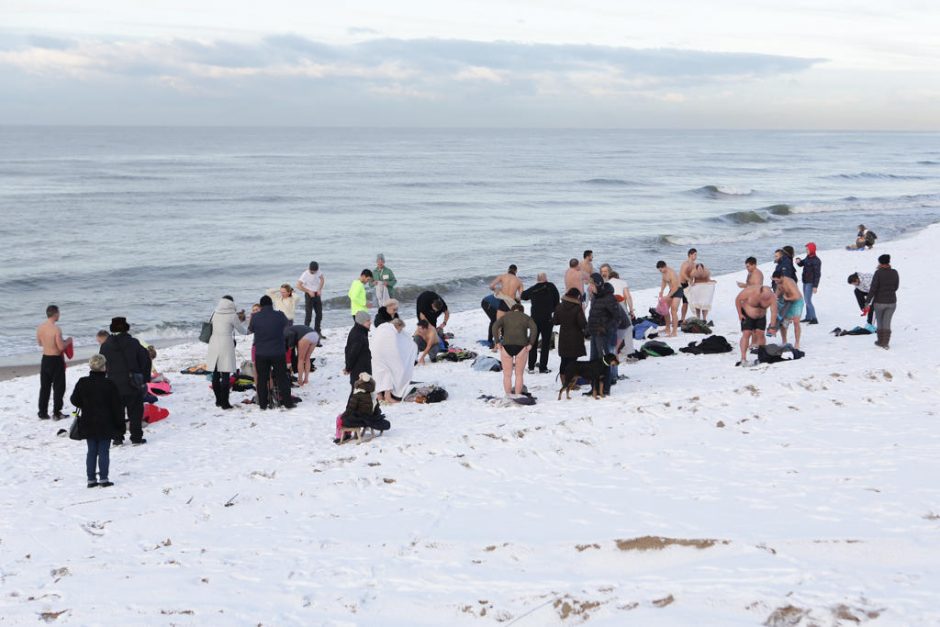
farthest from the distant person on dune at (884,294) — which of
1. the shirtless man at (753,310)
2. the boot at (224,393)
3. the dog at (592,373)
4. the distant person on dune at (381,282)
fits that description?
the boot at (224,393)

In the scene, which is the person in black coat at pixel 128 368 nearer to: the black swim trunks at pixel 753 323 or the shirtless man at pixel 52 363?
the shirtless man at pixel 52 363

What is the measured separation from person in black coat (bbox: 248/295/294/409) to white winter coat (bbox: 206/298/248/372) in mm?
316

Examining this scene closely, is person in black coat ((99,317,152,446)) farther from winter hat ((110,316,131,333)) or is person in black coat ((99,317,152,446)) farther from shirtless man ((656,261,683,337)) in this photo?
shirtless man ((656,261,683,337))

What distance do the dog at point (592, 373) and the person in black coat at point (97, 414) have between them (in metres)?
5.53

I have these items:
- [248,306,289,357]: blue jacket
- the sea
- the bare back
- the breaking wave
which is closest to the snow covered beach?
[248,306,289,357]: blue jacket

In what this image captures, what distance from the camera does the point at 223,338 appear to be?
11562 millimetres

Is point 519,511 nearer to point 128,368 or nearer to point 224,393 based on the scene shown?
point 128,368

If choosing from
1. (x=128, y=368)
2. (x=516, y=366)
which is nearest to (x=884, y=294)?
(x=516, y=366)

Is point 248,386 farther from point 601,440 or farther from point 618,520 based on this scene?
point 618,520

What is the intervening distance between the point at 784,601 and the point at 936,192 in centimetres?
6606

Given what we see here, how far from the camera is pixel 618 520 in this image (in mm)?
7234

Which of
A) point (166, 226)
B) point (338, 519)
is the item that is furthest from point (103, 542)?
point (166, 226)

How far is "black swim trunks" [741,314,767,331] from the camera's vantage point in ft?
41.5

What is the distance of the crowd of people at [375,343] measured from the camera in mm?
9969
